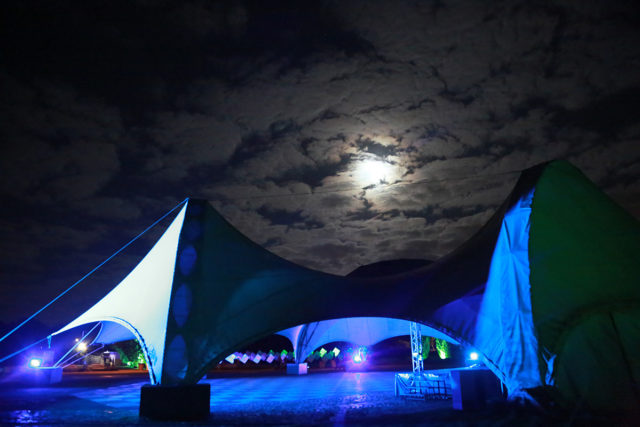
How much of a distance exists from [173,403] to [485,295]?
7.26 m

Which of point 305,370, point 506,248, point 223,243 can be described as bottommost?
point 305,370

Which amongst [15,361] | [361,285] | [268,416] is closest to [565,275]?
[361,285]

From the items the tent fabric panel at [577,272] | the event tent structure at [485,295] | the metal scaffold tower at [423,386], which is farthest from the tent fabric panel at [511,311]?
the metal scaffold tower at [423,386]

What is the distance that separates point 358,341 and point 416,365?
1182 cm

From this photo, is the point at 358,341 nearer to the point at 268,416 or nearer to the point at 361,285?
the point at 361,285

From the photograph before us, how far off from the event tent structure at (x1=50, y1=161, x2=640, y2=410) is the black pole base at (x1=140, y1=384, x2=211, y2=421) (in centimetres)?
48

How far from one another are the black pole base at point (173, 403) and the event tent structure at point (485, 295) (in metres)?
0.48

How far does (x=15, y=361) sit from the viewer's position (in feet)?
193

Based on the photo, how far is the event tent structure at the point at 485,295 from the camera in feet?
24.4

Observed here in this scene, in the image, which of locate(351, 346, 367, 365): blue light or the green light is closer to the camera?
locate(351, 346, 367, 365): blue light

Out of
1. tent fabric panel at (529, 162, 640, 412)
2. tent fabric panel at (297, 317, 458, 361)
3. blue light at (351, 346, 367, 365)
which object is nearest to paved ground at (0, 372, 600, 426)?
tent fabric panel at (529, 162, 640, 412)

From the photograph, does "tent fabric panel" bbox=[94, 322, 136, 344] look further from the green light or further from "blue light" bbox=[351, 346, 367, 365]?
the green light

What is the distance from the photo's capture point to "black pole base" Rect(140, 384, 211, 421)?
8930 mm

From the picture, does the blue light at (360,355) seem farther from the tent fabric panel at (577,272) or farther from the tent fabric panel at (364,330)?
the tent fabric panel at (577,272)
